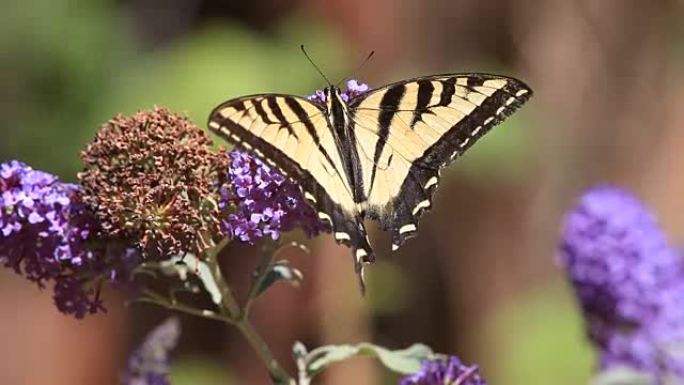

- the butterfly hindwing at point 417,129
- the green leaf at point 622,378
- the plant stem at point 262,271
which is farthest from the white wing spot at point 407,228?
the green leaf at point 622,378

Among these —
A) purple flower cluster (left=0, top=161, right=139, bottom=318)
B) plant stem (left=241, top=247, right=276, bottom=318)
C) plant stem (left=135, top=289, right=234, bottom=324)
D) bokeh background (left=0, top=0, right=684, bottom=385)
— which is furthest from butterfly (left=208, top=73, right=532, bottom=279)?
bokeh background (left=0, top=0, right=684, bottom=385)

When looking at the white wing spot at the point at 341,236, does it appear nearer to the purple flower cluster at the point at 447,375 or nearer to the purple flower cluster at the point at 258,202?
the purple flower cluster at the point at 258,202

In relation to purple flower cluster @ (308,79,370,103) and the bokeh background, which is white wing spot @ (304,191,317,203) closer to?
purple flower cluster @ (308,79,370,103)

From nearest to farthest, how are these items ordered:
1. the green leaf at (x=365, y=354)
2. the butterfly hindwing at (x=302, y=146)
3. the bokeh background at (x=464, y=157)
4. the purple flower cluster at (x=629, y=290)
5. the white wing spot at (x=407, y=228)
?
1. the butterfly hindwing at (x=302, y=146)
2. the green leaf at (x=365, y=354)
3. the white wing spot at (x=407, y=228)
4. the purple flower cluster at (x=629, y=290)
5. the bokeh background at (x=464, y=157)

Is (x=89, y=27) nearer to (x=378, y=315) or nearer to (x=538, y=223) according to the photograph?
(x=378, y=315)

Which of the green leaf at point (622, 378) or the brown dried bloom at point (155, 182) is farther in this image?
the green leaf at point (622, 378)

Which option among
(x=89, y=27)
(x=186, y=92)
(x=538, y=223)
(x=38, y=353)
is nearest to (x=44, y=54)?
(x=89, y=27)
